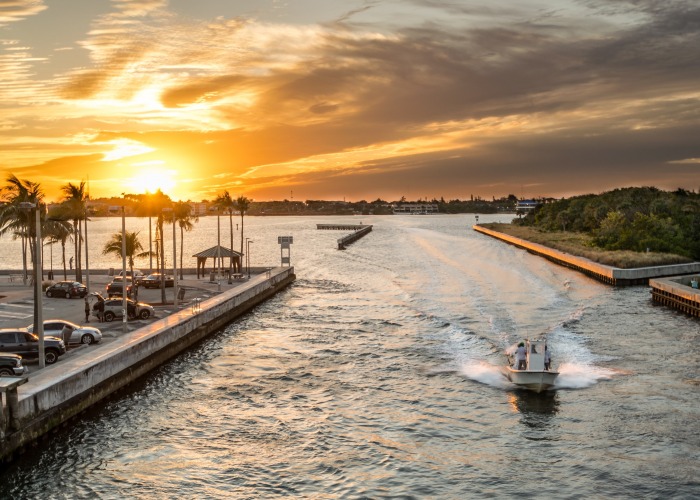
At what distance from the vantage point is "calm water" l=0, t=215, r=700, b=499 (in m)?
23.2

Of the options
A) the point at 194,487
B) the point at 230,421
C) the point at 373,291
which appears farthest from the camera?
the point at 373,291

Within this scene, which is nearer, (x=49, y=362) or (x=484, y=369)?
(x=49, y=362)

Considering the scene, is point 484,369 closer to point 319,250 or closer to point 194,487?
point 194,487

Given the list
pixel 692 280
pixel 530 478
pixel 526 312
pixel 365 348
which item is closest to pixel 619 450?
pixel 530 478

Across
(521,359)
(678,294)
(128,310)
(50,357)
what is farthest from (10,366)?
(678,294)

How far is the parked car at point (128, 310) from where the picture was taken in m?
47.2

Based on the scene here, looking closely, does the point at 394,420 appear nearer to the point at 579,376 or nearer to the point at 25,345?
the point at 579,376

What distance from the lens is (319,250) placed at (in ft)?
513

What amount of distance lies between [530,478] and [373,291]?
53953 mm

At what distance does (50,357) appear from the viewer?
110 feet

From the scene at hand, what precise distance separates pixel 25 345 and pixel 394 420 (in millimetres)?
18651

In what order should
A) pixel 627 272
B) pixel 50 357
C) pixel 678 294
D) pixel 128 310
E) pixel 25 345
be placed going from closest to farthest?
pixel 25 345 → pixel 50 357 → pixel 128 310 → pixel 678 294 → pixel 627 272

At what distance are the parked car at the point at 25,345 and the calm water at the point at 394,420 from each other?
4.45 meters

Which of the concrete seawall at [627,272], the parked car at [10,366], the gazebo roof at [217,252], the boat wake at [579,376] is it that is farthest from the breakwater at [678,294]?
the parked car at [10,366]
